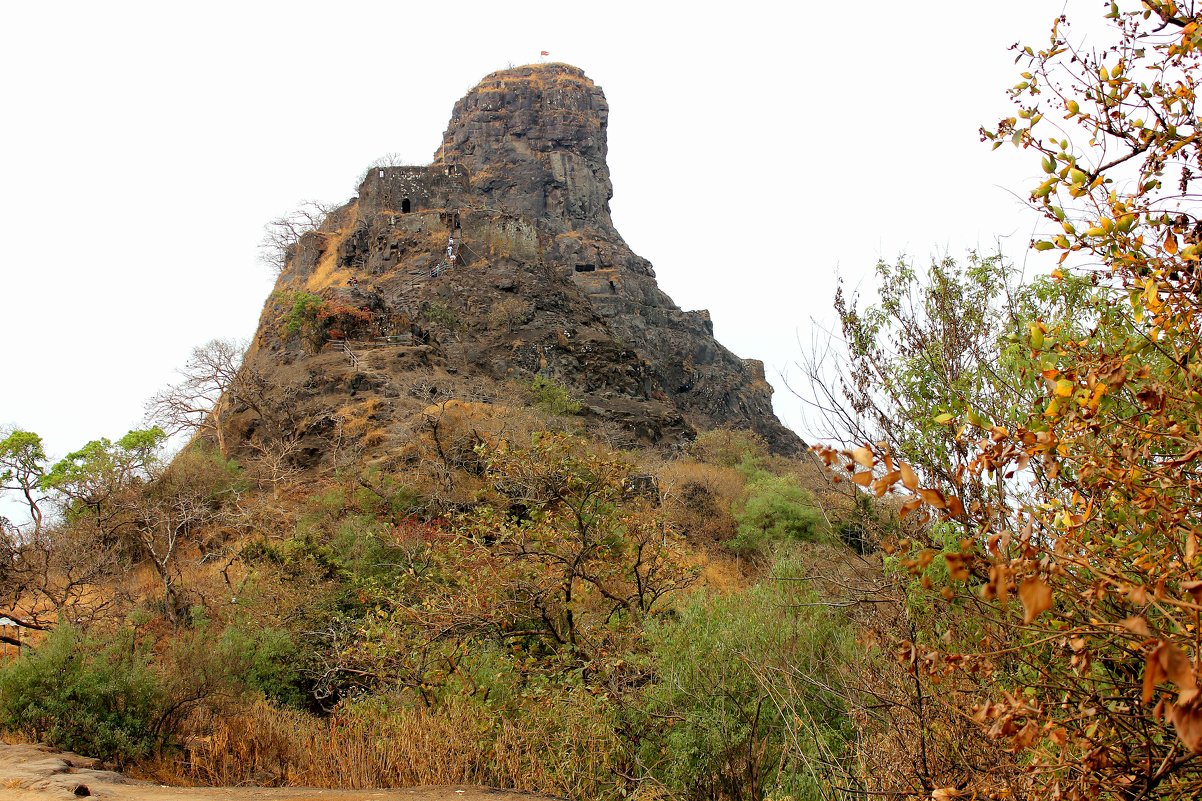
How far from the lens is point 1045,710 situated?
256 centimetres

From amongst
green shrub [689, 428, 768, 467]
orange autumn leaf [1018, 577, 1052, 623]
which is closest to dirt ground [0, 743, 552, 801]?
orange autumn leaf [1018, 577, 1052, 623]

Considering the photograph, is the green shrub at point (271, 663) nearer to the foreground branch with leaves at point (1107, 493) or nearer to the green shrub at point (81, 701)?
the green shrub at point (81, 701)

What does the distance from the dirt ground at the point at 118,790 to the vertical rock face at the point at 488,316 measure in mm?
16105

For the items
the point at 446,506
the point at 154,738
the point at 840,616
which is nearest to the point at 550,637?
the point at 840,616

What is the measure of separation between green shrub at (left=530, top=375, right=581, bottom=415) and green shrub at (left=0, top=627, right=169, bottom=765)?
2031 cm

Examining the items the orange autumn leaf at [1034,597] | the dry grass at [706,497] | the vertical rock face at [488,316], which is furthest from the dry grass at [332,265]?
the orange autumn leaf at [1034,597]

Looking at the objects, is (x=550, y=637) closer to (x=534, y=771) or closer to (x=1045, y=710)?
(x=534, y=771)

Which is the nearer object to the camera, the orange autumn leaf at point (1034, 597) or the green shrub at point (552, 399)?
the orange autumn leaf at point (1034, 597)

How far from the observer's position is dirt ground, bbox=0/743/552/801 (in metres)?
7.38

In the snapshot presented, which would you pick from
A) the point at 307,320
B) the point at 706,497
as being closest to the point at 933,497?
the point at 706,497

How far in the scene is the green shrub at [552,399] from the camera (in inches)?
1200

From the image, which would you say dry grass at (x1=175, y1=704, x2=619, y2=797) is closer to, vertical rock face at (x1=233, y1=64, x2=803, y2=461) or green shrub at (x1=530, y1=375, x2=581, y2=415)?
vertical rock face at (x1=233, y1=64, x2=803, y2=461)

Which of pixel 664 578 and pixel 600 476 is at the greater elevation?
pixel 600 476

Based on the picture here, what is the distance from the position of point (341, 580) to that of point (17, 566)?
21.5 ft
